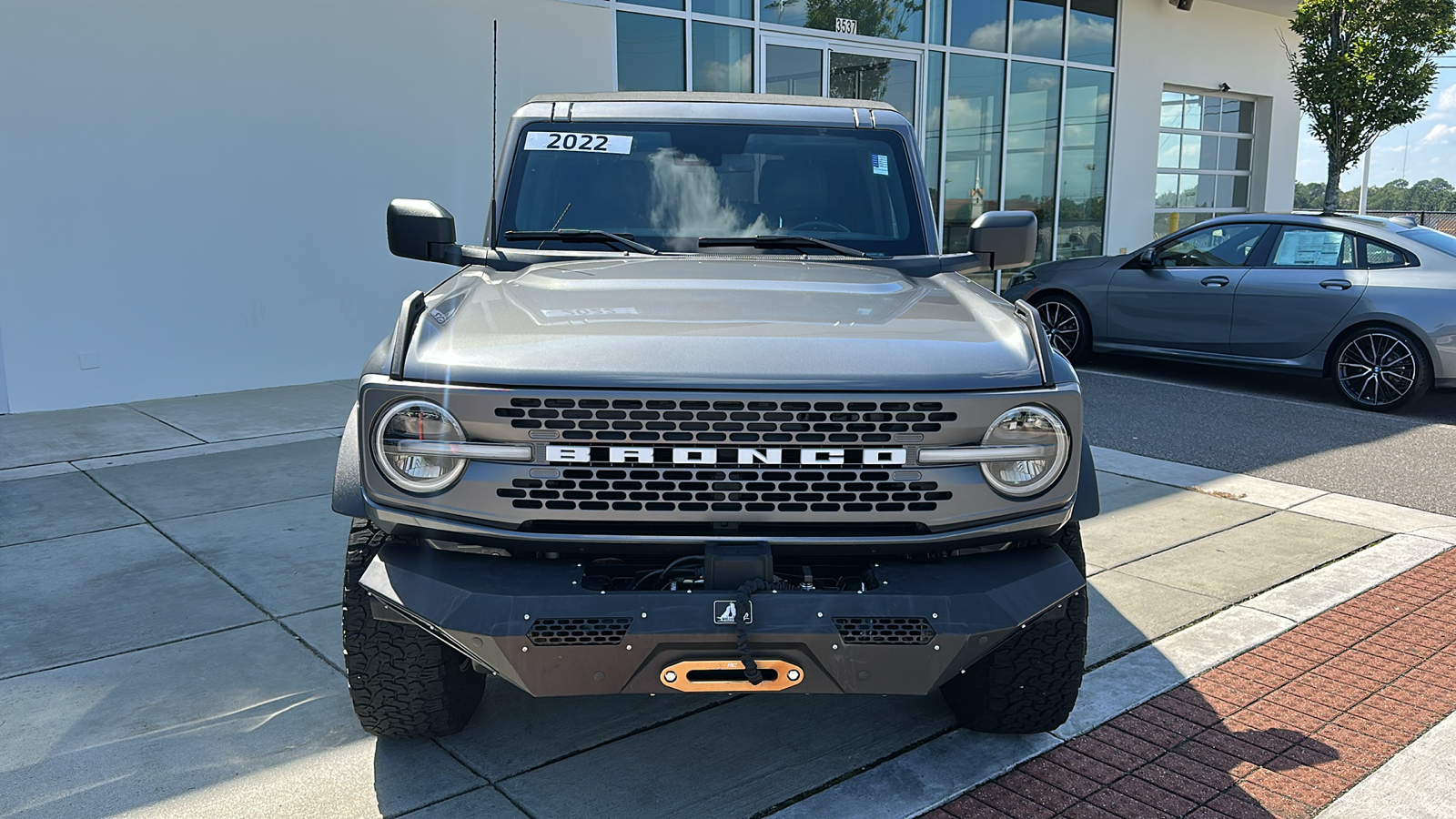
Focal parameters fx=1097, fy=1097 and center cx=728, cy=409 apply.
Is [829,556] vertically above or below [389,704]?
above

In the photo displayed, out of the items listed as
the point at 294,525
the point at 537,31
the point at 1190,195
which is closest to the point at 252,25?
the point at 537,31

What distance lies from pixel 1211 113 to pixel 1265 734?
53.6 feet

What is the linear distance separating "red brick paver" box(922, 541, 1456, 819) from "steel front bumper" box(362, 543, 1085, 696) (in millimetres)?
667

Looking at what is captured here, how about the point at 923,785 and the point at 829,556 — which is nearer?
the point at 829,556

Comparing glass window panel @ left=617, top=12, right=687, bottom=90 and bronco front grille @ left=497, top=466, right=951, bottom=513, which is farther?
glass window panel @ left=617, top=12, right=687, bottom=90

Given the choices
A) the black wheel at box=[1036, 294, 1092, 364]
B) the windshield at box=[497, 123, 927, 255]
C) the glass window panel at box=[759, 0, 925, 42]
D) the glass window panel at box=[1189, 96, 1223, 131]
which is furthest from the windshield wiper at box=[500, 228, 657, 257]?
the glass window panel at box=[1189, 96, 1223, 131]

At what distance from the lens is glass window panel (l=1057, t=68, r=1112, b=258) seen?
15.1 meters

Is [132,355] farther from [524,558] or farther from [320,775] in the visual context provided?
[524,558]

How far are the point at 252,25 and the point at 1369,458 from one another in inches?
342

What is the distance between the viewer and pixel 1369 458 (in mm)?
7191

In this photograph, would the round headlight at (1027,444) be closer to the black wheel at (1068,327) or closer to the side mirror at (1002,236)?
the side mirror at (1002,236)

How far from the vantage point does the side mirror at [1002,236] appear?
4.16 m

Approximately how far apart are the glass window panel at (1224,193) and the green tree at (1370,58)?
306 cm

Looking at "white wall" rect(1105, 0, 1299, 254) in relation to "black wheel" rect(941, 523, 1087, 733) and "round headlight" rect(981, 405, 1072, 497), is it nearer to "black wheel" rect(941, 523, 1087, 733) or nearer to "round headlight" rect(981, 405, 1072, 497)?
"black wheel" rect(941, 523, 1087, 733)
